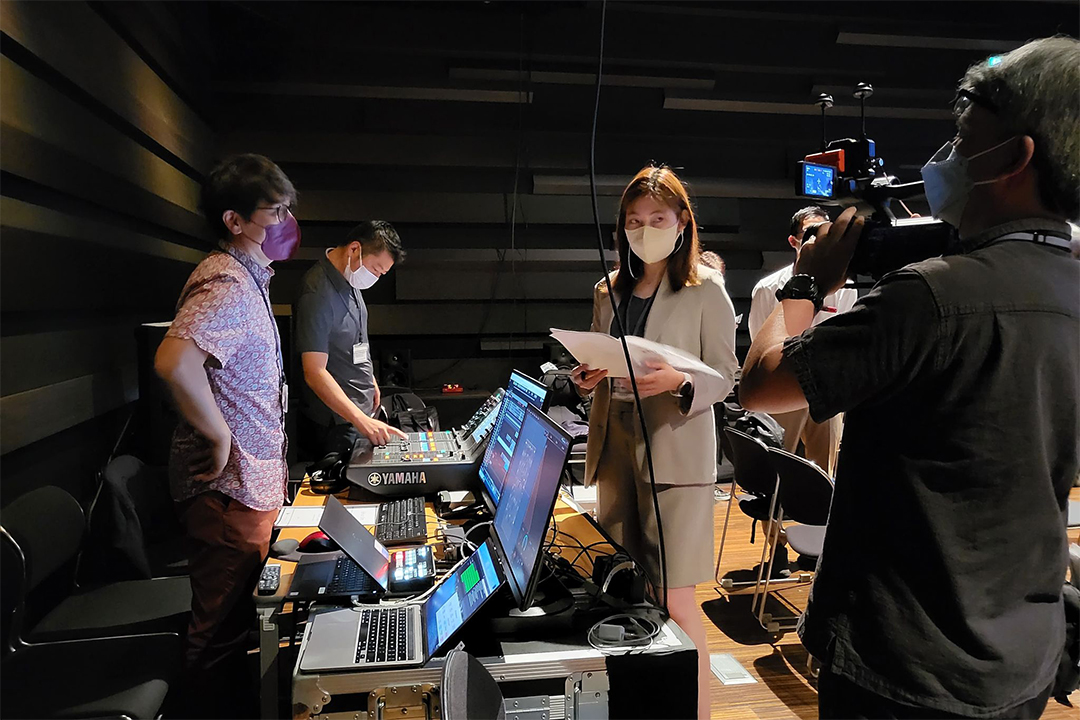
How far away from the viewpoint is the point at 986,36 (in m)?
4.59

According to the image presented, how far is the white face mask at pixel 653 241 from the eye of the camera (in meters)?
1.71

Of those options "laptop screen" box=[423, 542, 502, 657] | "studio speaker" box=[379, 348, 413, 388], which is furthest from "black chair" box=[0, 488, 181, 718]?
"studio speaker" box=[379, 348, 413, 388]

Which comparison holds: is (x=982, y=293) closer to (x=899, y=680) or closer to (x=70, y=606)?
(x=899, y=680)

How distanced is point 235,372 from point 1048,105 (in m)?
1.68

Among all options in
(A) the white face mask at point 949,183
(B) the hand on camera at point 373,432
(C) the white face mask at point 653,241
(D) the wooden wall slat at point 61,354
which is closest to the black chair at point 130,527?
(D) the wooden wall slat at point 61,354

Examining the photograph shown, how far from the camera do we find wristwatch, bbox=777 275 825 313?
0.97 metres

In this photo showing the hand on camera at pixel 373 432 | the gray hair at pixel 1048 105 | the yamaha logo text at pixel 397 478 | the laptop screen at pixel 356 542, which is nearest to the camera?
the gray hair at pixel 1048 105

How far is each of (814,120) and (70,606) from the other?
533cm

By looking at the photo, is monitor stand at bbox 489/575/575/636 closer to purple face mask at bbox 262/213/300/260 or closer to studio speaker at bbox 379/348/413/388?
purple face mask at bbox 262/213/300/260

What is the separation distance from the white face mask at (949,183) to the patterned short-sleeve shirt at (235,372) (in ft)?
4.94

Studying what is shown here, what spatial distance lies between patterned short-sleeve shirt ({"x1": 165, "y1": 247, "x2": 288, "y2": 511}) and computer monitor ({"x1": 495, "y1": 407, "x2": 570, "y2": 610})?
29.0 inches

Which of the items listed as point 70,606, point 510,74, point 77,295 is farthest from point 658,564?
point 510,74

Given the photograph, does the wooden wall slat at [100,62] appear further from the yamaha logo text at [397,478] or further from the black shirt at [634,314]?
the black shirt at [634,314]

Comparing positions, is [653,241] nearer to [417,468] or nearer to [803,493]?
[417,468]
